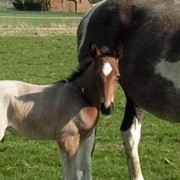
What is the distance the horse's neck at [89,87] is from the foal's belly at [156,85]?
0.91 metres

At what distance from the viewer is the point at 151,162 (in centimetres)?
780

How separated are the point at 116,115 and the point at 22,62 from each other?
9022mm

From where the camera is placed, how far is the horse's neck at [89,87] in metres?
5.79

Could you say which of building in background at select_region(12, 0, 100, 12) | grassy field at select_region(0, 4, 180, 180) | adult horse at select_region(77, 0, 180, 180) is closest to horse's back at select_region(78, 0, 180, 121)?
adult horse at select_region(77, 0, 180, 180)

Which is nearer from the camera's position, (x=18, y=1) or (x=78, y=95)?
(x=78, y=95)

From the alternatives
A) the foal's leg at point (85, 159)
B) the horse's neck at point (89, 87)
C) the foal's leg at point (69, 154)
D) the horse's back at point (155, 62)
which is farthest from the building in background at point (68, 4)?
the foal's leg at point (69, 154)

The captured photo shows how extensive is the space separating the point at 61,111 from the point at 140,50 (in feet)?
4.61

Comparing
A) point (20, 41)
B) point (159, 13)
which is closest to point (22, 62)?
point (20, 41)

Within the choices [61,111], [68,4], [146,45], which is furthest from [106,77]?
[68,4]

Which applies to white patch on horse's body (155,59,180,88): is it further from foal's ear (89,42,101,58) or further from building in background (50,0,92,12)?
building in background (50,0,92,12)

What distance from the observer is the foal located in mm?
5699

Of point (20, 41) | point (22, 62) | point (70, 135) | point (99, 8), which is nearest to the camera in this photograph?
point (70, 135)

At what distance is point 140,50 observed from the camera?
6719 millimetres

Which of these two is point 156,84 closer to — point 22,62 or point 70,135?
point 70,135
